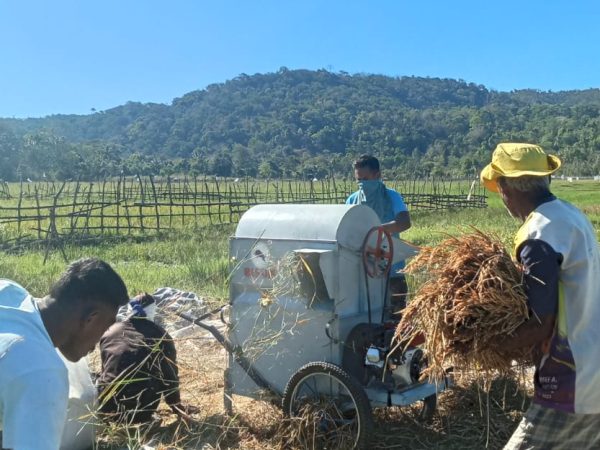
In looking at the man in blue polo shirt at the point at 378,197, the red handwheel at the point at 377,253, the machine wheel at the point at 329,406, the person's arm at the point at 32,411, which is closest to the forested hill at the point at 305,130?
the man in blue polo shirt at the point at 378,197

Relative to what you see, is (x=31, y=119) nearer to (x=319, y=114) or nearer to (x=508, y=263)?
(x=319, y=114)

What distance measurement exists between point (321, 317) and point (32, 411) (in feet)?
7.80

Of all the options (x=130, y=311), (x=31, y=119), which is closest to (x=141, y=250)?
(x=130, y=311)

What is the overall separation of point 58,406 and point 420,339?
1.94 metres

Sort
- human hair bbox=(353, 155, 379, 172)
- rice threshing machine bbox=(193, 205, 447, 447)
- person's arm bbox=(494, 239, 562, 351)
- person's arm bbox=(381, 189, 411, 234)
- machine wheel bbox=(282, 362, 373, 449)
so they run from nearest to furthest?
1. person's arm bbox=(494, 239, 562, 351)
2. machine wheel bbox=(282, 362, 373, 449)
3. rice threshing machine bbox=(193, 205, 447, 447)
4. person's arm bbox=(381, 189, 411, 234)
5. human hair bbox=(353, 155, 379, 172)

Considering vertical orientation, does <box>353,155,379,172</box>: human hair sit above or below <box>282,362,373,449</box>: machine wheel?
above

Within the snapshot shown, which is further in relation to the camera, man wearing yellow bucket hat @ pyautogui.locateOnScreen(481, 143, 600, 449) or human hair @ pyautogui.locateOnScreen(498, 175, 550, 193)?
human hair @ pyautogui.locateOnScreen(498, 175, 550, 193)

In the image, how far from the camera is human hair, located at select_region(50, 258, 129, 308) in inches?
76.2

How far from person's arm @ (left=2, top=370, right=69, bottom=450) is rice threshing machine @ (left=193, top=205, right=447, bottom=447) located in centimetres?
217

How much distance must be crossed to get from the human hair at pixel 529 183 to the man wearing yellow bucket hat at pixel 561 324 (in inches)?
1.0

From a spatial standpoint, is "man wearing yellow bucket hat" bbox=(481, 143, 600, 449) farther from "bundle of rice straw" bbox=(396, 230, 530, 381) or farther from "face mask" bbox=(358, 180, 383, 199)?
"face mask" bbox=(358, 180, 383, 199)

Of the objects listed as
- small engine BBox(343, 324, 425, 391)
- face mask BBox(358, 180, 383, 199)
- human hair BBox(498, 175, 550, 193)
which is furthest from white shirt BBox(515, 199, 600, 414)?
face mask BBox(358, 180, 383, 199)

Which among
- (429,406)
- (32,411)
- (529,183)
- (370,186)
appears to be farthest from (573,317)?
(370,186)

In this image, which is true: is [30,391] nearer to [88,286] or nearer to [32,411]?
[32,411]
